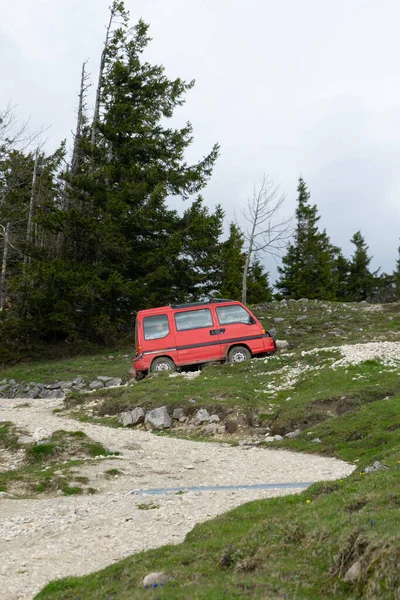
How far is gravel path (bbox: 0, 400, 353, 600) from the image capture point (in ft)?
24.1

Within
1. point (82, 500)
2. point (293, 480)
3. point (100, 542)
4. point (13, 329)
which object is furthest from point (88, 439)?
point (13, 329)

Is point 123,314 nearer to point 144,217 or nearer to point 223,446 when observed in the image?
point 144,217

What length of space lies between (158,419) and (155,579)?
454 inches

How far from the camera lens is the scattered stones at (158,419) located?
17.0 metres

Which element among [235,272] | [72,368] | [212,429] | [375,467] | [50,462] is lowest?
[212,429]

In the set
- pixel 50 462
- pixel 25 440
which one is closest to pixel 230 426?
pixel 50 462

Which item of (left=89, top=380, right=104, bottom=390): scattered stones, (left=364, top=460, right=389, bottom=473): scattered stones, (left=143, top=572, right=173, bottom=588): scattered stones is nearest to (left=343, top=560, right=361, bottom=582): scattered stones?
(left=143, top=572, right=173, bottom=588): scattered stones

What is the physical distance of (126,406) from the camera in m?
18.5

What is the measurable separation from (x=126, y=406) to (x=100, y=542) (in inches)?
420

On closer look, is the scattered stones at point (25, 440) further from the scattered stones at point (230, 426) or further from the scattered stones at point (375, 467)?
the scattered stones at point (375, 467)

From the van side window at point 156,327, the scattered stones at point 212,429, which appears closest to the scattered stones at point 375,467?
the scattered stones at point 212,429

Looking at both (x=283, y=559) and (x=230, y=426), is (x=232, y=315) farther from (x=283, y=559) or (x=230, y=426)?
(x=283, y=559)

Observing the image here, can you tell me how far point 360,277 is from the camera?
79438 millimetres

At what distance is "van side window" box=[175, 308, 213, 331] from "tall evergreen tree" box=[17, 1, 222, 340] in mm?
11786
